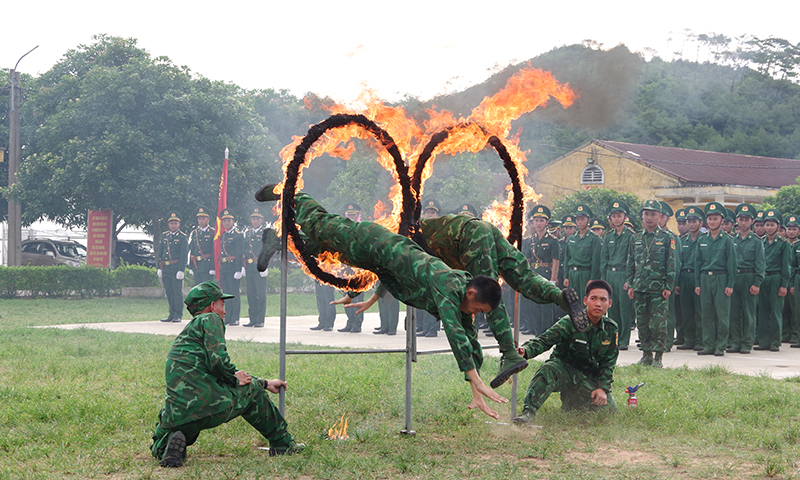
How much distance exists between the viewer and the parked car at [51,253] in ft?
95.5

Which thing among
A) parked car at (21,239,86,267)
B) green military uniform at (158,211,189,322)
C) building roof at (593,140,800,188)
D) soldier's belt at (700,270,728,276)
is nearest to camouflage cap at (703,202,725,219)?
soldier's belt at (700,270,728,276)

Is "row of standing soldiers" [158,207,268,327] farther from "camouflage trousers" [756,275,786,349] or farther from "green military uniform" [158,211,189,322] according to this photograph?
"camouflage trousers" [756,275,786,349]

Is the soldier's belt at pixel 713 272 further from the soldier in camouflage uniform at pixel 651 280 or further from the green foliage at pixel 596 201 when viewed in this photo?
the green foliage at pixel 596 201

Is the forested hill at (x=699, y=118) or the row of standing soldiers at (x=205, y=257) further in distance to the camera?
the forested hill at (x=699, y=118)

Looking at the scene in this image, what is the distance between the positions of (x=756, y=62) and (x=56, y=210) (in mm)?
37751

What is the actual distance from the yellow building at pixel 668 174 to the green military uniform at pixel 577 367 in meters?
22.8

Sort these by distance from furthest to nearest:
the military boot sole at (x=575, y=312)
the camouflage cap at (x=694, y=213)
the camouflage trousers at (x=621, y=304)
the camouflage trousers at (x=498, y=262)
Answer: the camouflage cap at (x=694, y=213)
the camouflage trousers at (x=621, y=304)
the camouflage trousers at (x=498, y=262)
the military boot sole at (x=575, y=312)

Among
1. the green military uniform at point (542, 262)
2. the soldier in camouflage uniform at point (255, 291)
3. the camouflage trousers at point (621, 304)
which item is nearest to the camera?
the camouflage trousers at point (621, 304)

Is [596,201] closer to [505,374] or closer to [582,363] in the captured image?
[582,363]

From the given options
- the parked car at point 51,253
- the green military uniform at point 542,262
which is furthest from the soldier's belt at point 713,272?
the parked car at point 51,253

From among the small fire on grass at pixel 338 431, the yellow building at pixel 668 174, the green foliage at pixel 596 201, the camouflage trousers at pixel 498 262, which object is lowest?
the small fire on grass at pixel 338 431

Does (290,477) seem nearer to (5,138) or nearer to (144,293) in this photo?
(144,293)

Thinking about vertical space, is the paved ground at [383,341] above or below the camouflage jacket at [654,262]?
below

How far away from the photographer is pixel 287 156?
6309 millimetres
